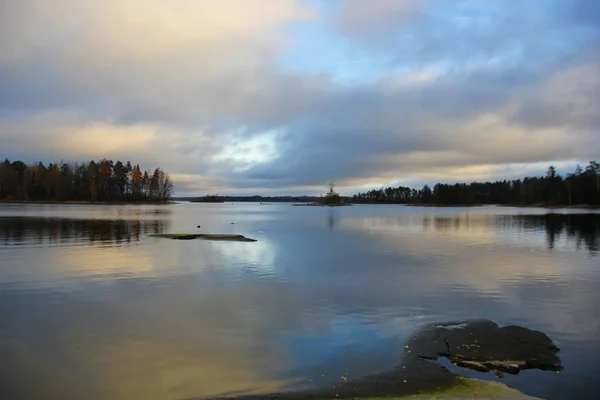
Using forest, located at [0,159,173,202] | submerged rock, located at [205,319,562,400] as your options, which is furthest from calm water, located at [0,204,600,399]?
forest, located at [0,159,173,202]

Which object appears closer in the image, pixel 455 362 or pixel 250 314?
pixel 455 362

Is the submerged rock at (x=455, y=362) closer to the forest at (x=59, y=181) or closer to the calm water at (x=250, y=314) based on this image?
the calm water at (x=250, y=314)

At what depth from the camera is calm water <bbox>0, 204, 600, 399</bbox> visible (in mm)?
11016

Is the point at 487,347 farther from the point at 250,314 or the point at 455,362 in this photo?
the point at 250,314

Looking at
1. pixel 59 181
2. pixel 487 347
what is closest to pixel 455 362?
pixel 487 347

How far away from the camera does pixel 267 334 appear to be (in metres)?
14.6

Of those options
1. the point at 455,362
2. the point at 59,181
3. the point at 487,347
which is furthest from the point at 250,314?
the point at 59,181

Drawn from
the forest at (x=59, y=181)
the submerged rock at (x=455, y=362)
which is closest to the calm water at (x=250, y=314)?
the submerged rock at (x=455, y=362)

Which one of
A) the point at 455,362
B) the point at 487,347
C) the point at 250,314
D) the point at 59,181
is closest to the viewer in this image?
the point at 455,362

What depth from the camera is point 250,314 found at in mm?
17047

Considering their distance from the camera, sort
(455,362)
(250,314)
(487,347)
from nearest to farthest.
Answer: (455,362)
(487,347)
(250,314)

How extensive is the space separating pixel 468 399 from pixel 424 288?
13.5 metres

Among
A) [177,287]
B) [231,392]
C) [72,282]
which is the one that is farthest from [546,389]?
[72,282]

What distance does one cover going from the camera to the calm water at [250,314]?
36.1 ft
